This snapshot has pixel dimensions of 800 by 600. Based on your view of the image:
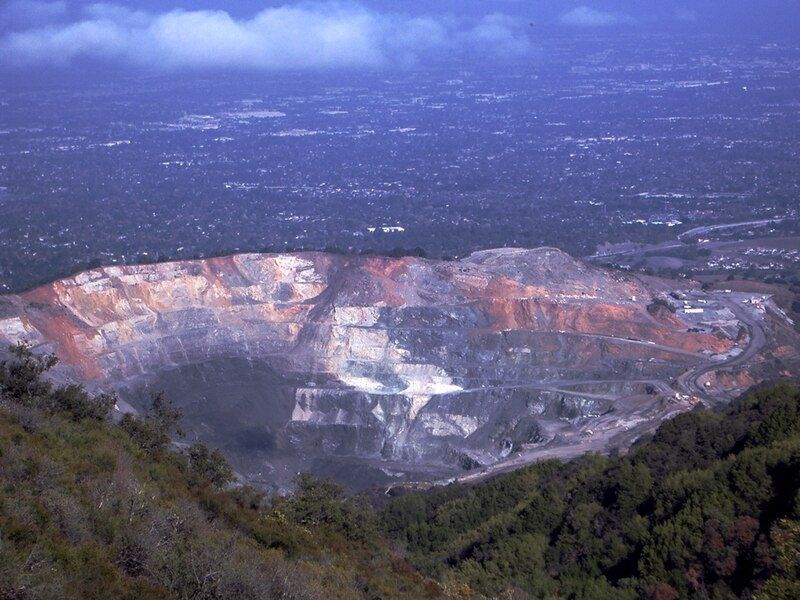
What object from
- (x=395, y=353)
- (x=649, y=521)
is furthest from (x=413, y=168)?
(x=649, y=521)

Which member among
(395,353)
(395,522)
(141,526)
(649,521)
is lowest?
(395,353)

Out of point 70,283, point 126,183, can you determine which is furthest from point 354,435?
point 126,183

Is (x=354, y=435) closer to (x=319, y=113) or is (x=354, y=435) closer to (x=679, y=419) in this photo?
(x=679, y=419)

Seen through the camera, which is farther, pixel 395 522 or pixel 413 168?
pixel 413 168

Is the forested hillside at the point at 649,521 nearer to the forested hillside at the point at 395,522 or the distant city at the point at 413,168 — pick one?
the forested hillside at the point at 395,522

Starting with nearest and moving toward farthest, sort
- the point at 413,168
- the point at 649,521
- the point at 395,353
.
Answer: the point at 649,521
the point at 395,353
the point at 413,168

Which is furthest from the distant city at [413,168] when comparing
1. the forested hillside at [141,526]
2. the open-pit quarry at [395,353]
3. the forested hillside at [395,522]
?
the forested hillside at [141,526]

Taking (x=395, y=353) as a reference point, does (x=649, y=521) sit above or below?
above

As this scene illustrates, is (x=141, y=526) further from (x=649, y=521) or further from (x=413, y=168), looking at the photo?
(x=413, y=168)
